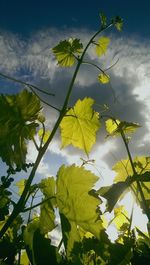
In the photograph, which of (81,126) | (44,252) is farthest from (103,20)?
(44,252)

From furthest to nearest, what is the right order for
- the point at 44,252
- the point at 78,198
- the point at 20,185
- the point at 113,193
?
the point at 20,185 < the point at 113,193 < the point at 78,198 < the point at 44,252

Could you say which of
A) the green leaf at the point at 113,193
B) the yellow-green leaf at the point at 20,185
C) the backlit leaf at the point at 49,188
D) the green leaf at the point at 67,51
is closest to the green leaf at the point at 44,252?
the backlit leaf at the point at 49,188

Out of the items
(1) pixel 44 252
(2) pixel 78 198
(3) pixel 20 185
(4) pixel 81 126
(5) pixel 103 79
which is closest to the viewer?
(1) pixel 44 252

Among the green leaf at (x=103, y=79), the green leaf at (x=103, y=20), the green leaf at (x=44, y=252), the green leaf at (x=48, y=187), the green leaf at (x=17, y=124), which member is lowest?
the green leaf at (x=44, y=252)

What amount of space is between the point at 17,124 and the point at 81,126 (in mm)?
623

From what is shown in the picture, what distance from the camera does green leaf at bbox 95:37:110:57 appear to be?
2.73 m

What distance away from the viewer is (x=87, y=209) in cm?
174

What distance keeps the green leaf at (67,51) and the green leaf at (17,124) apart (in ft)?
2.59

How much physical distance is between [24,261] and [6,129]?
0.99 m

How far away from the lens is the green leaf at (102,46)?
2.73 metres

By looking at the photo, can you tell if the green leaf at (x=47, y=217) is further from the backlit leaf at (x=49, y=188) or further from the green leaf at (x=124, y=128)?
the green leaf at (x=124, y=128)

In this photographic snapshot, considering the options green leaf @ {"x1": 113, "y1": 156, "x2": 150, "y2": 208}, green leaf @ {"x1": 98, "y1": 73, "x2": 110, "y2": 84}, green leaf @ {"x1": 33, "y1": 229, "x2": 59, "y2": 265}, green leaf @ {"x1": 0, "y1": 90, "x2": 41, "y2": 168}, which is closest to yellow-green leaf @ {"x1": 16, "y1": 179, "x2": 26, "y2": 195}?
green leaf @ {"x1": 113, "y1": 156, "x2": 150, "y2": 208}

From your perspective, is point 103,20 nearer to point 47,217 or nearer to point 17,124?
point 17,124

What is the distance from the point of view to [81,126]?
239cm
